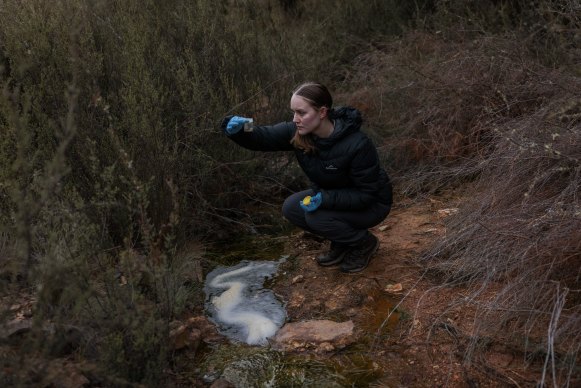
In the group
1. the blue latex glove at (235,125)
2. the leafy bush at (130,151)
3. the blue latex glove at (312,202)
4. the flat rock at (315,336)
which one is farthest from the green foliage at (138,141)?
the blue latex glove at (312,202)

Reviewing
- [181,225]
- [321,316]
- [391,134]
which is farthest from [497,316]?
[391,134]

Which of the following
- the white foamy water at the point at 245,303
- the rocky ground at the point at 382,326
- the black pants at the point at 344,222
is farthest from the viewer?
the black pants at the point at 344,222

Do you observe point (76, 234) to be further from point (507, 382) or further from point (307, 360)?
point (507, 382)

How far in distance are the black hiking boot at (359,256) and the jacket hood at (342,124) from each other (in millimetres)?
632

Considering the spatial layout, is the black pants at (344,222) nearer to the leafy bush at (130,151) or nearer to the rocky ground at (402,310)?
the rocky ground at (402,310)

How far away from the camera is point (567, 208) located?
2.75m

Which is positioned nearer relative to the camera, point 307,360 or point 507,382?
point 507,382

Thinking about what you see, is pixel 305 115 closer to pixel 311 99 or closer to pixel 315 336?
pixel 311 99

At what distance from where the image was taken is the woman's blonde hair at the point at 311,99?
3068 mm

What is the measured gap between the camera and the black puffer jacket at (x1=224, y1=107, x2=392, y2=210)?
3.11 meters

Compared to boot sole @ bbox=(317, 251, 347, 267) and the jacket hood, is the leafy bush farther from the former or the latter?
the jacket hood

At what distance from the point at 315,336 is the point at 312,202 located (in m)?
0.74

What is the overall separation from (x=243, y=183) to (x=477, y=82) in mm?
1901

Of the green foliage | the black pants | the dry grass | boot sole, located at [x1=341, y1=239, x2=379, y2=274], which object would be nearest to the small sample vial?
the green foliage
